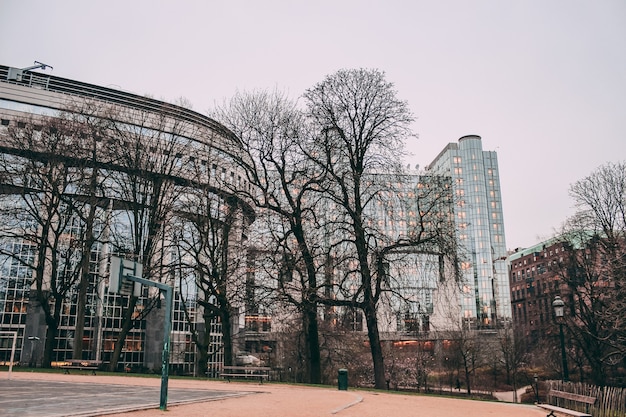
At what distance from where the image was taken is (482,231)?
14350 cm

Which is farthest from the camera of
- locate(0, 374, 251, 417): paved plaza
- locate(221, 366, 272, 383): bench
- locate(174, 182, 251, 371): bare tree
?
locate(174, 182, 251, 371): bare tree

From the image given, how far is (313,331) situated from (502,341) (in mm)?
48303

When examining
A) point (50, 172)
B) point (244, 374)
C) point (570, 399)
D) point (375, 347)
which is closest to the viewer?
point (570, 399)

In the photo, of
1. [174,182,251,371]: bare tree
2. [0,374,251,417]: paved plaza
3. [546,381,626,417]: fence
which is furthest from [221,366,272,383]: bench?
[546,381,626,417]: fence

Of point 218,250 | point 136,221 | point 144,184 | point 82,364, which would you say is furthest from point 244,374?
point 144,184

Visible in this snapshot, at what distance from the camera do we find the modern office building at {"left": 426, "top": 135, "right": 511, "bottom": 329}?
13862 cm

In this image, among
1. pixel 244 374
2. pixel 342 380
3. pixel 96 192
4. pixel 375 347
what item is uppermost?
pixel 96 192

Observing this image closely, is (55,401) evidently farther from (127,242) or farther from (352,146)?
(127,242)

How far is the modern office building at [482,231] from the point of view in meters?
139

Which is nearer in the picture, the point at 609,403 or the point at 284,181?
the point at 609,403

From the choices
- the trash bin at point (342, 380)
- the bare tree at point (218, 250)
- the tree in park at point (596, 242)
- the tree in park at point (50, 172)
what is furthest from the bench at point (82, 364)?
the tree in park at point (596, 242)

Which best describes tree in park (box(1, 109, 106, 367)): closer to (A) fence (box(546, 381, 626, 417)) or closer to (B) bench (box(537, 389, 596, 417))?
(B) bench (box(537, 389, 596, 417))

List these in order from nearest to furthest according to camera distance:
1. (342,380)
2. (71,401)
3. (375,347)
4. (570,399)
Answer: (71,401) < (570,399) < (342,380) < (375,347)

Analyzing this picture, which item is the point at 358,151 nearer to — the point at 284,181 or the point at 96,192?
the point at 284,181
